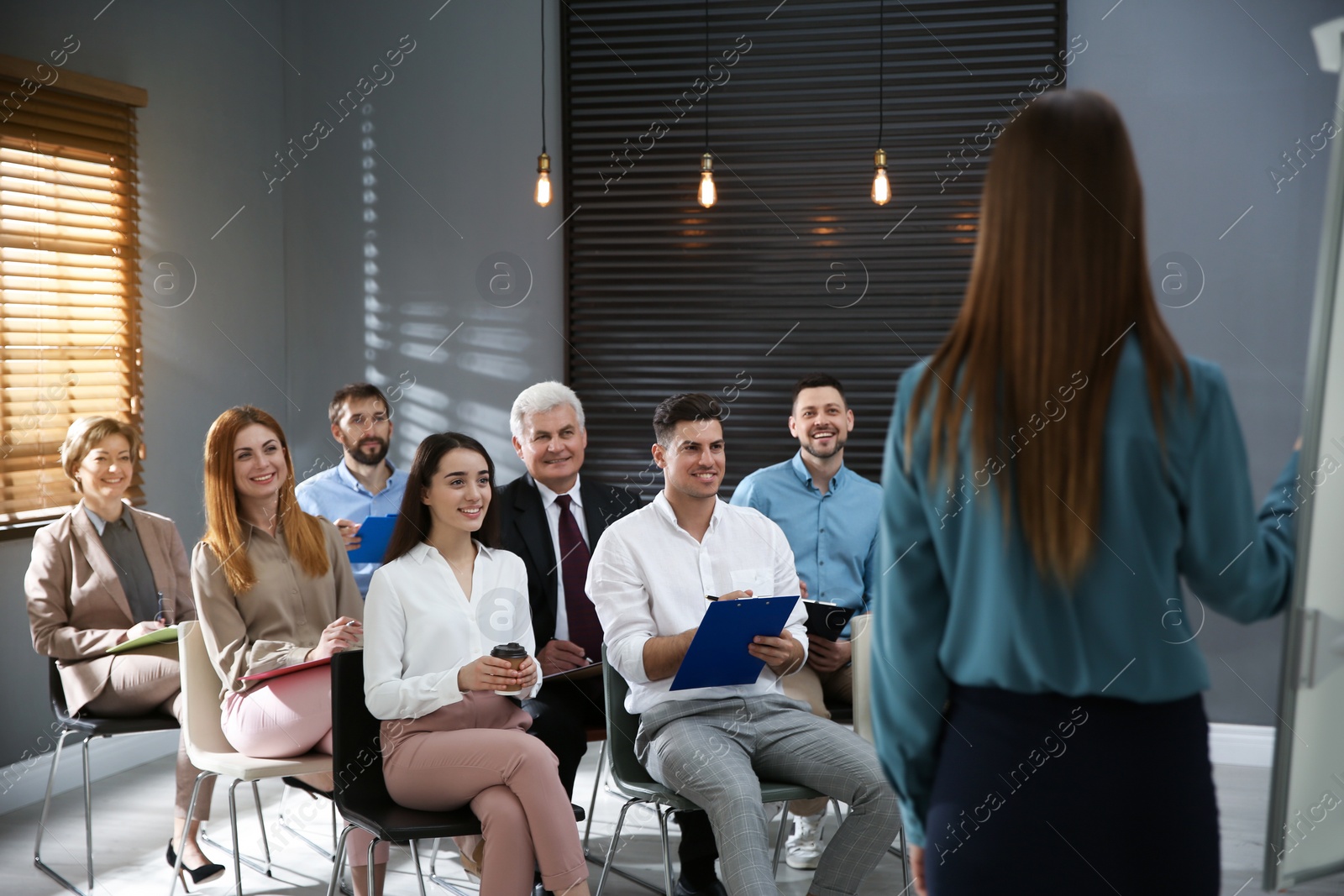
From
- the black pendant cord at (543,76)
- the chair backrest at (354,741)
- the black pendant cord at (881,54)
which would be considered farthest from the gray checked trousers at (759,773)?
the black pendant cord at (543,76)

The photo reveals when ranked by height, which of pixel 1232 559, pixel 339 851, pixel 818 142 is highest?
pixel 818 142

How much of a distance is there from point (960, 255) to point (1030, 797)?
401 centimetres

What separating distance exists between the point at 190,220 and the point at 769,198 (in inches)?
101

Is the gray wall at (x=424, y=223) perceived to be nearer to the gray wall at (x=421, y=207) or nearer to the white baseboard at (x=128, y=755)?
the gray wall at (x=421, y=207)

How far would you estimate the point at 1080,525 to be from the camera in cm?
118

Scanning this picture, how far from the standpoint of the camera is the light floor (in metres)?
3.35

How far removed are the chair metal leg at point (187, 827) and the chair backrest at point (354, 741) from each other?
1.93 ft

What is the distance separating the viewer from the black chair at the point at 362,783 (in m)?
2.48

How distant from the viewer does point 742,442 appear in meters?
5.13

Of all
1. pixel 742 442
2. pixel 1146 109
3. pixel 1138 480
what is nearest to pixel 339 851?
pixel 1138 480

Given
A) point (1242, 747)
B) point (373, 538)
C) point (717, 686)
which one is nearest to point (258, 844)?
point (373, 538)

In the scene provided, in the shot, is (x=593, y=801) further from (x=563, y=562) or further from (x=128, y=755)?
(x=128, y=755)

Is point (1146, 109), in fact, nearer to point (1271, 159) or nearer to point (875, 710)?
point (1271, 159)

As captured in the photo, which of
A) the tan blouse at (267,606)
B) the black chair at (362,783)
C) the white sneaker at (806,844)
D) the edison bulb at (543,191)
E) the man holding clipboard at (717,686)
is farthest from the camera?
the edison bulb at (543,191)
